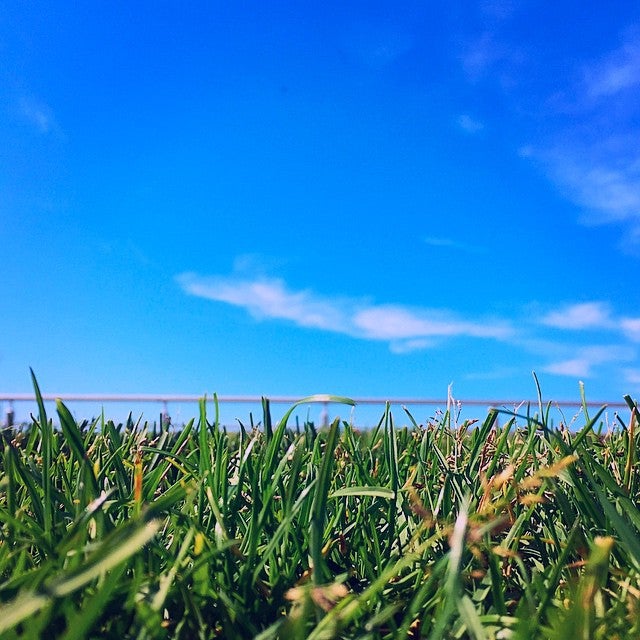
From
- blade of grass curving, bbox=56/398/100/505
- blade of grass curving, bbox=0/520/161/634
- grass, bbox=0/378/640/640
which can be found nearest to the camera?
blade of grass curving, bbox=0/520/161/634

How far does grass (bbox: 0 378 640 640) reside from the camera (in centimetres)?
97

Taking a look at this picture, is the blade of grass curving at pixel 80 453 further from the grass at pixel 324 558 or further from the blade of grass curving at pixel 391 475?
the blade of grass curving at pixel 391 475

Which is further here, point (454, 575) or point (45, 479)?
point (45, 479)

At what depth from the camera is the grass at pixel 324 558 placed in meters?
0.97

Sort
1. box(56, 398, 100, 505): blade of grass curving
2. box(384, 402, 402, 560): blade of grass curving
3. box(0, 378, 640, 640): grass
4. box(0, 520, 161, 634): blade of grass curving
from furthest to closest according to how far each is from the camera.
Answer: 1. box(384, 402, 402, 560): blade of grass curving
2. box(56, 398, 100, 505): blade of grass curving
3. box(0, 378, 640, 640): grass
4. box(0, 520, 161, 634): blade of grass curving

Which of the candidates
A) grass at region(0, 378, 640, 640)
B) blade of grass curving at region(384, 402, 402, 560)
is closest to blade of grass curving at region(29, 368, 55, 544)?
grass at region(0, 378, 640, 640)

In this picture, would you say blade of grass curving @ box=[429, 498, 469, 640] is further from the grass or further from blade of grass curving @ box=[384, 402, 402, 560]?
blade of grass curving @ box=[384, 402, 402, 560]

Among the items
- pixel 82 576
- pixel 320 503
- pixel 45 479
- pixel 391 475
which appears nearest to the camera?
pixel 82 576

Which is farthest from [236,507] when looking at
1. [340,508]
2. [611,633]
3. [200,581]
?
[611,633]

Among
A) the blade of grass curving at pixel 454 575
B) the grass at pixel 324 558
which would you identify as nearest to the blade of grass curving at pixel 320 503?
the grass at pixel 324 558

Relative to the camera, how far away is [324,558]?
1.45 m

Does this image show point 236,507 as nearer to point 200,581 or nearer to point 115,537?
point 200,581

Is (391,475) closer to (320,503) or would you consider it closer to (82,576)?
(320,503)

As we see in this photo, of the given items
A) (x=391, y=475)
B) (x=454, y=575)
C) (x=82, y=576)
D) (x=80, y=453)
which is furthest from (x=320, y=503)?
(x=391, y=475)
